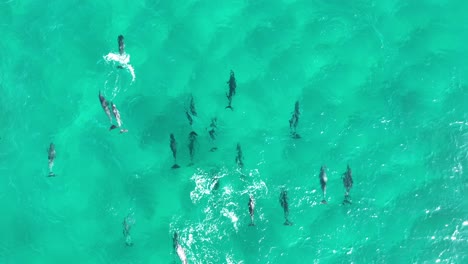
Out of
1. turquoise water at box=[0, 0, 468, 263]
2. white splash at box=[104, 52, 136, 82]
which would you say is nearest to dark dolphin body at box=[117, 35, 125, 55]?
white splash at box=[104, 52, 136, 82]

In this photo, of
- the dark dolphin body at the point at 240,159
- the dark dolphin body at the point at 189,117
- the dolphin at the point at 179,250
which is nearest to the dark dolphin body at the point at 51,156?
the dark dolphin body at the point at 189,117

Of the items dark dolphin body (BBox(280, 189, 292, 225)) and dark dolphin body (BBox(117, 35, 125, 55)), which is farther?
dark dolphin body (BBox(117, 35, 125, 55))

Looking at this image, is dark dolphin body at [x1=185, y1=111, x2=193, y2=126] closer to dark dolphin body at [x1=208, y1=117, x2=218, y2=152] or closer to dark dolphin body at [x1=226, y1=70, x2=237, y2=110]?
dark dolphin body at [x1=208, y1=117, x2=218, y2=152]

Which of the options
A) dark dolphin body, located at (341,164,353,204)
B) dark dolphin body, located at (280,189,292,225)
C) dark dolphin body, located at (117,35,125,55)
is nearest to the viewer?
dark dolphin body, located at (341,164,353,204)

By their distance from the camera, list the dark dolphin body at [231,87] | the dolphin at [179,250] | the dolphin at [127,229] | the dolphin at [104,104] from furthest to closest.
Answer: the dark dolphin body at [231,87] → the dolphin at [127,229] → the dolphin at [104,104] → the dolphin at [179,250]

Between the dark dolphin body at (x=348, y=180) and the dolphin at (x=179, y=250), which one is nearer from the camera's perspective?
the dolphin at (x=179, y=250)

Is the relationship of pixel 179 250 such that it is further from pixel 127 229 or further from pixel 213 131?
pixel 213 131

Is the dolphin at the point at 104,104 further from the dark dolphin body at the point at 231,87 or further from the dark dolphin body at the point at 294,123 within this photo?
the dark dolphin body at the point at 294,123

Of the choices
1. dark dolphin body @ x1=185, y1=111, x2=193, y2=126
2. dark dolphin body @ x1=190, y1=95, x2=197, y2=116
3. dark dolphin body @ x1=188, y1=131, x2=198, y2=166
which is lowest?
dark dolphin body @ x1=188, y1=131, x2=198, y2=166

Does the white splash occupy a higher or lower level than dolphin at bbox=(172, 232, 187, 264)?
higher
